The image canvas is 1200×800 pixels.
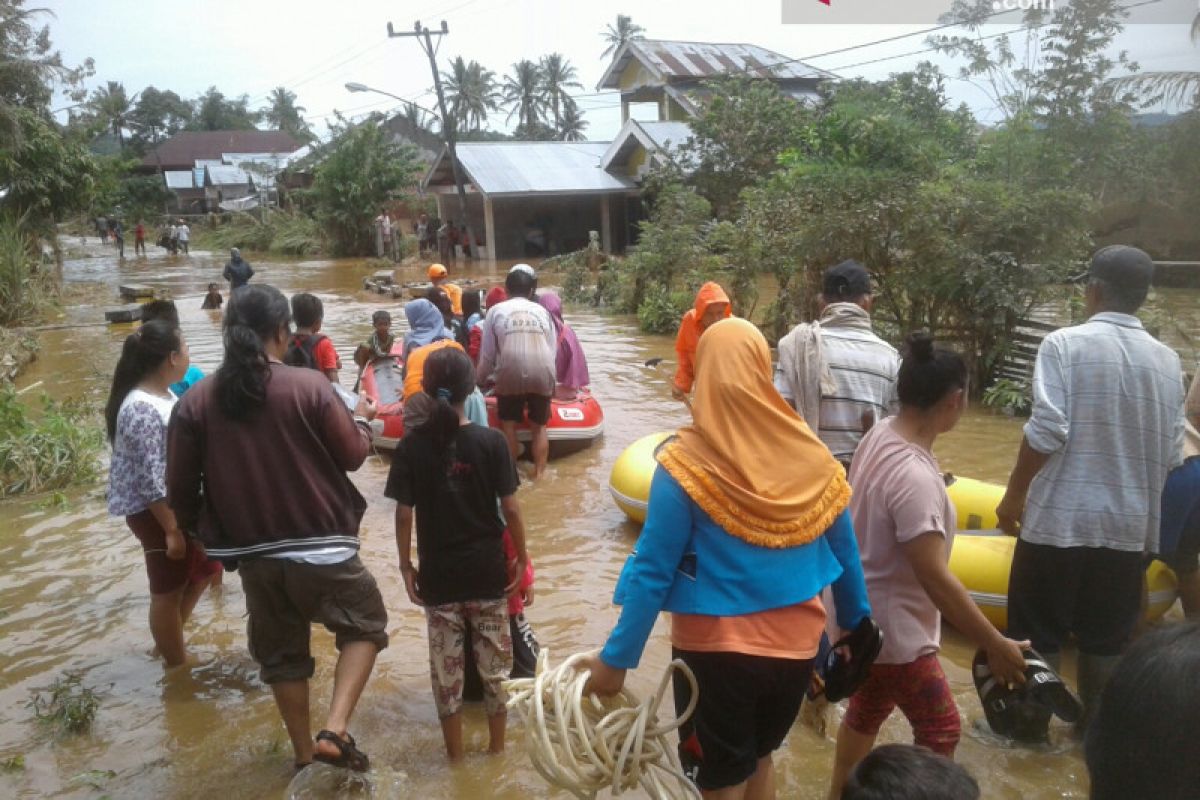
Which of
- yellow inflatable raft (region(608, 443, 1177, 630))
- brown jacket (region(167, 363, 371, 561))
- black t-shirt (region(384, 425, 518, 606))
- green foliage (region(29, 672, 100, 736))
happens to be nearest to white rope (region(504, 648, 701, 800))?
black t-shirt (region(384, 425, 518, 606))

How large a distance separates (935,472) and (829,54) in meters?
27.5

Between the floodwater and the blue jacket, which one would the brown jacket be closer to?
the floodwater

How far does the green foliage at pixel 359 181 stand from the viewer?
34.6 meters

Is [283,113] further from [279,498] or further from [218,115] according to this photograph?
[279,498]

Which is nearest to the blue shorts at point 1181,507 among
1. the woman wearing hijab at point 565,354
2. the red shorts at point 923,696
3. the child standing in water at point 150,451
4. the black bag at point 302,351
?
the red shorts at point 923,696

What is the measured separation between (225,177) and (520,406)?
58131mm

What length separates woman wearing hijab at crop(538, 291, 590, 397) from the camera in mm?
7590

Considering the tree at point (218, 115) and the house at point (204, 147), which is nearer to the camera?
the house at point (204, 147)

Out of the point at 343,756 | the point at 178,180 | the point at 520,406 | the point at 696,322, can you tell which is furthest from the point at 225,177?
the point at 343,756

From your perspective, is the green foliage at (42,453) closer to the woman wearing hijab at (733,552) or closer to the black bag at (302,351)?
the black bag at (302,351)

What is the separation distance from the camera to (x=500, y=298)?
833cm

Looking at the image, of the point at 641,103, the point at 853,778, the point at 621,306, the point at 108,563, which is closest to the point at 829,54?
the point at 641,103

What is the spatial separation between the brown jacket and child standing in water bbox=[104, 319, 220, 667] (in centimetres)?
81

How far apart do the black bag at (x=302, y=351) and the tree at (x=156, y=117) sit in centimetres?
7841
